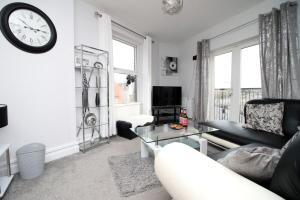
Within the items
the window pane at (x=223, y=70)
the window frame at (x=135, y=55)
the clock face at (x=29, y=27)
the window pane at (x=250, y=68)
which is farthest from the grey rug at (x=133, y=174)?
the window pane at (x=223, y=70)

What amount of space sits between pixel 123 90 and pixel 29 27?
2.07 metres

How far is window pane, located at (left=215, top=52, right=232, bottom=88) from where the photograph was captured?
3.47 metres

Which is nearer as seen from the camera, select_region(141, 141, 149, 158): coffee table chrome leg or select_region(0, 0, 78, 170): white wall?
select_region(0, 0, 78, 170): white wall

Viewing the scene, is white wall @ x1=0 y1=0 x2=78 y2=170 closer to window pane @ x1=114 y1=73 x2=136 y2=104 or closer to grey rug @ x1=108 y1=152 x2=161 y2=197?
grey rug @ x1=108 y1=152 x2=161 y2=197

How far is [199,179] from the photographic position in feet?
2.18

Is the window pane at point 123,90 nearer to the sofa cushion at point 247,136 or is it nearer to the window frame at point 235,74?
the sofa cushion at point 247,136

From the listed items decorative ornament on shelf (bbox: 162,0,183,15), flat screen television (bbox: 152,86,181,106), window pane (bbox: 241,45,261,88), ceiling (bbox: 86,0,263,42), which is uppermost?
ceiling (bbox: 86,0,263,42)

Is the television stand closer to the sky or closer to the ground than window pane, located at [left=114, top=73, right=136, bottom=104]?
closer to the ground

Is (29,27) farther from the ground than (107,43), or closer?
closer

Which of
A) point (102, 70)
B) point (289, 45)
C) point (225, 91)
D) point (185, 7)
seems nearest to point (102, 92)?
point (102, 70)

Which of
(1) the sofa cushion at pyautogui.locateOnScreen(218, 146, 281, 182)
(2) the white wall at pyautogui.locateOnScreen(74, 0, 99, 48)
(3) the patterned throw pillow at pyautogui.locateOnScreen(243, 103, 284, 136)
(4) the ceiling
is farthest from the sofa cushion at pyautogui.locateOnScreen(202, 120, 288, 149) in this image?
(2) the white wall at pyautogui.locateOnScreen(74, 0, 99, 48)

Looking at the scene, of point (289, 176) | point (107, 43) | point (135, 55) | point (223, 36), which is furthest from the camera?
point (135, 55)

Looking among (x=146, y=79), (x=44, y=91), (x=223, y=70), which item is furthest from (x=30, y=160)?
(x=223, y=70)

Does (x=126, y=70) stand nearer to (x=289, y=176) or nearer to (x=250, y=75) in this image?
(x=250, y=75)
